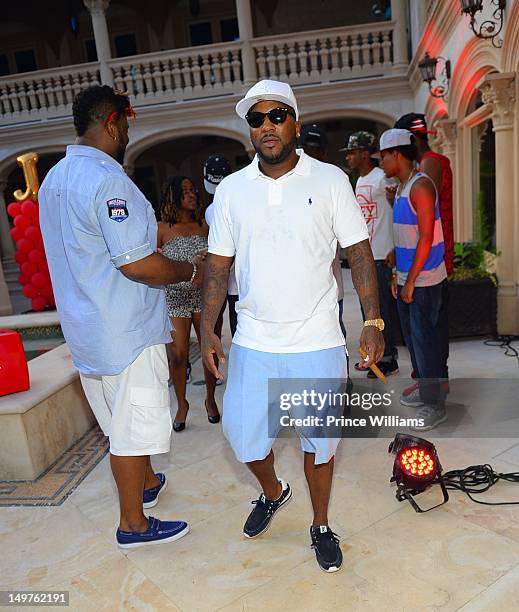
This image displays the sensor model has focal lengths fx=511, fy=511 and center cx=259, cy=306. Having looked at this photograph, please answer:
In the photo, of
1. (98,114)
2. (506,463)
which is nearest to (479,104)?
(506,463)

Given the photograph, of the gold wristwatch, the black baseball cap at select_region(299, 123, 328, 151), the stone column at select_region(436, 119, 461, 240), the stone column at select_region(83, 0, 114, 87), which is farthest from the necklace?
the stone column at select_region(83, 0, 114, 87)

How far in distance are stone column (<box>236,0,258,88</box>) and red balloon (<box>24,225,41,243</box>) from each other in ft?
17.7

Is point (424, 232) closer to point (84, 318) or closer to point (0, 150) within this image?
point (84, 318)

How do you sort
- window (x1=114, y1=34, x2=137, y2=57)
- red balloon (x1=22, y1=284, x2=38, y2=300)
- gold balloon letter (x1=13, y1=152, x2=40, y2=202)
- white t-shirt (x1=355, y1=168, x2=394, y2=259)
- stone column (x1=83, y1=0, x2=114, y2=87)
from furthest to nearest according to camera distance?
1. window (x1=114, y1=34, x2=137, y2=57)
2. stone column (x1=83, y1=0, x2=114, y2=87)
3. red balloon (x1=22, y1=284, x2=38, y2=300)
4. gold balloon letter (x1=13, y1=152, x2=40, y2=202)
5. white t-shirt (x1=355, y1=168, x2=394, y2=259)

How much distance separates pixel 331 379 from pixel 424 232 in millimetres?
1378

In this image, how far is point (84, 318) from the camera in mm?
1925

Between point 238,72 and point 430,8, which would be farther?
point 238,72

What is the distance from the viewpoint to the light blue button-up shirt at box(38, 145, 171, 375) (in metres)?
1.81

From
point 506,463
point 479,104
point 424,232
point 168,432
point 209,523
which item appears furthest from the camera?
point 479,104

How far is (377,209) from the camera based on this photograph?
12.6 feet

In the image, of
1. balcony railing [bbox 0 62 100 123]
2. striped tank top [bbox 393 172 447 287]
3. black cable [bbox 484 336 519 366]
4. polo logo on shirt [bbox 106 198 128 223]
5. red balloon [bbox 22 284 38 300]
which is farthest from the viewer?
balcony railing [bbox 0 62 100 123]

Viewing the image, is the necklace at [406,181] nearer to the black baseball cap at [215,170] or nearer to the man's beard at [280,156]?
the black baseball cap at [215,170]

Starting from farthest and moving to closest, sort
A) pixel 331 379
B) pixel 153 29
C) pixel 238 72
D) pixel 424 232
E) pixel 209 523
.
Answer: pixel 153 29 → pixel 238 72 → pixel 424 232 → pixel 209 523 → pixel 331 379
